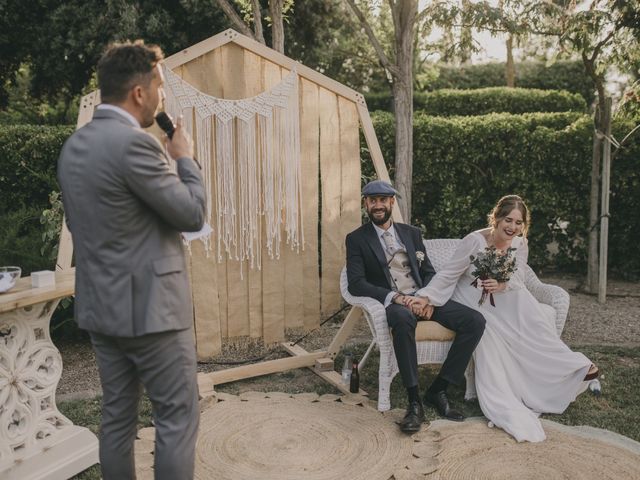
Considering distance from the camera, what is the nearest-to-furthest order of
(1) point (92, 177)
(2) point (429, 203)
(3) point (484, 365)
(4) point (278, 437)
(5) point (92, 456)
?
(1) point (92, 177) < (5) point (92, 456) < (4) point (278, 437) < (3) point (484, 365) < (2) point (429, 203)

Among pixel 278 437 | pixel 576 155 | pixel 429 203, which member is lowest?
pixel 278 437

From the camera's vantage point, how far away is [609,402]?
3.65 m

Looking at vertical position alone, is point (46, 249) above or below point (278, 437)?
above

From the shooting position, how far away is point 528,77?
15812mm

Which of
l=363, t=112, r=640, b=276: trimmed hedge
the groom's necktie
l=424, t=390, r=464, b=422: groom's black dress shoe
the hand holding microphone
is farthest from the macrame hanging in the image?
l=363, t=112, r=640, b=276: trimmed hedge

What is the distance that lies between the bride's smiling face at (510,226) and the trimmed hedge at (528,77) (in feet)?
39.7

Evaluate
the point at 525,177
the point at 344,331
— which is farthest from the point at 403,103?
the point at 344,331

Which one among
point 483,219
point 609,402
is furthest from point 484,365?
point 483,219

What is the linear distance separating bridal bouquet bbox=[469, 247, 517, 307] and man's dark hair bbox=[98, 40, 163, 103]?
7.97 feet

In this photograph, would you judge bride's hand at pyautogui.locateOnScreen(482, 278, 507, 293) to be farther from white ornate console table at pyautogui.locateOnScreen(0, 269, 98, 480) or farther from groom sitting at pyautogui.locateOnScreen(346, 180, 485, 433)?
white ornate console table at pyautogui.locateOnScreen(0, 269, 98, 480)

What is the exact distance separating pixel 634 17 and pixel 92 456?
5452mm

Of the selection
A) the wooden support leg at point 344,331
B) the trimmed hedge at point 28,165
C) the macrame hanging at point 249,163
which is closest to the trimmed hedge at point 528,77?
the trimmed hedge at point 28,165

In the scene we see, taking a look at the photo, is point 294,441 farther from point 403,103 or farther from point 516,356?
point 403,103

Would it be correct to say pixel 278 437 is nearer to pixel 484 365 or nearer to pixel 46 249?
pixel 484 365
